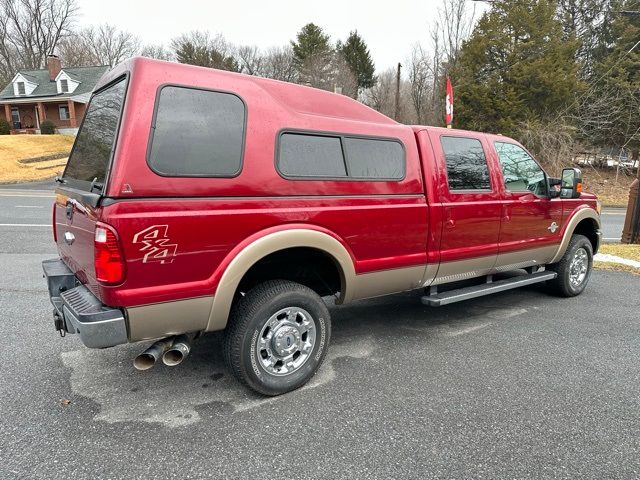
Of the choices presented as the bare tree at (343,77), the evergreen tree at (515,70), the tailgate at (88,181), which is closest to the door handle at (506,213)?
the tailgate at (88,181)

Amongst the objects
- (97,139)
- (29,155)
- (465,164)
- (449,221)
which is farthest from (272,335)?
(29,155)

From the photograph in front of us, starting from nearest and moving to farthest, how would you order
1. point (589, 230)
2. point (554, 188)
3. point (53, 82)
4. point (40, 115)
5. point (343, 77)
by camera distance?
point (554, 188) < point (589, 230) < point (40, 115) < point (53, 82) < point (343, 77)

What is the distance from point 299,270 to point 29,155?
31.2 metres

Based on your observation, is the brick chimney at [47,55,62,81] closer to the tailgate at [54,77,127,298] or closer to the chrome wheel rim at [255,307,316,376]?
the tailgate at [54,77,127,298]

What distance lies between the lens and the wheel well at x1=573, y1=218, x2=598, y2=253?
5505 mm

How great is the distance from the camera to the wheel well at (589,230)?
5505 millimetres

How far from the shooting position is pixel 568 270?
5.27 m

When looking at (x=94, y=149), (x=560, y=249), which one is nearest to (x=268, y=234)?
(x=94, y=149)

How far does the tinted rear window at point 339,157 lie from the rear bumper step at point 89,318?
1.40 meters

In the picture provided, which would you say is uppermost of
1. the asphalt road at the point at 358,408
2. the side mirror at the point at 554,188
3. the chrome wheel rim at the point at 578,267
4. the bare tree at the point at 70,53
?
the bare tree at the point at 70,53

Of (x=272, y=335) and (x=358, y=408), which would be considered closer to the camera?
(x=358, y=408)

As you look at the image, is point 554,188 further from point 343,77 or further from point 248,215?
point 343,77

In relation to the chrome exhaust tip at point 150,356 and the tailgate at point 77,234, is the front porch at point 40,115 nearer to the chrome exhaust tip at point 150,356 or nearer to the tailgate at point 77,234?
the tailgate at point 77,234

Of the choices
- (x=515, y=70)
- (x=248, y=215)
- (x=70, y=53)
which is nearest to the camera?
(x=248, y=215)
